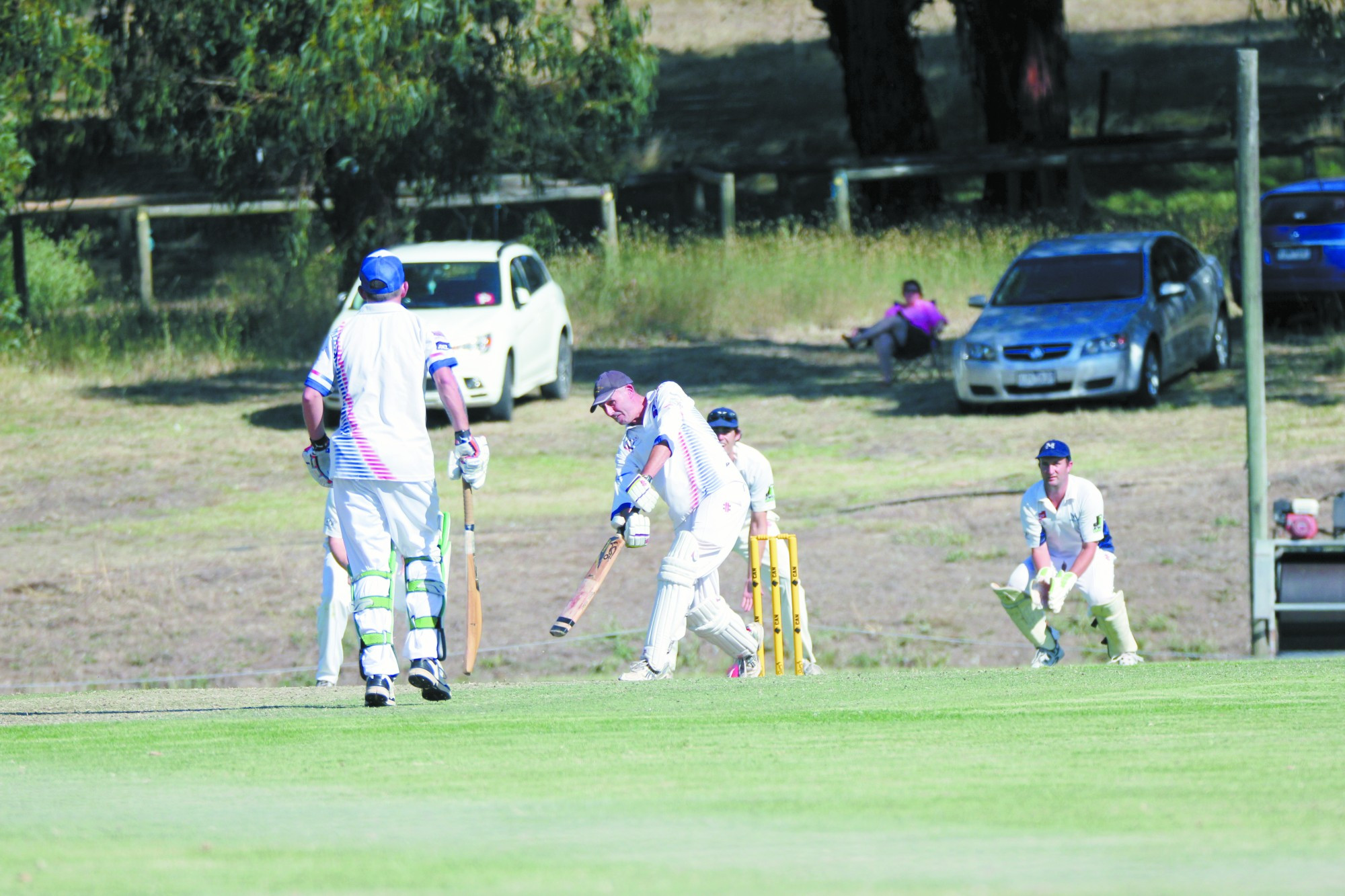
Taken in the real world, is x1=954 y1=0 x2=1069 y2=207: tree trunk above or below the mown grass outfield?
above

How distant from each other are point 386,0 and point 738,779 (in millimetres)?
19018

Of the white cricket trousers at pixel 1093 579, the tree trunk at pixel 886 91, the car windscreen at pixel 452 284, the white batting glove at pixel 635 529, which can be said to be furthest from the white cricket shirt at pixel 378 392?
the tree trunk at pixel 886 91

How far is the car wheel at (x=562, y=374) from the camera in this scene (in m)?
25.2

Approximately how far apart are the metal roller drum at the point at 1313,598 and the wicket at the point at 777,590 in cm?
336

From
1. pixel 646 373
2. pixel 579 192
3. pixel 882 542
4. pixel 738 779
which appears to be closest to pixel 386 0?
pixel 646 373

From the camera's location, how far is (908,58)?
3716 cm

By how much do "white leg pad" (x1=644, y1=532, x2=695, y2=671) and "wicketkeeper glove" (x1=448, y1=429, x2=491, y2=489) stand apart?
6.18 ft

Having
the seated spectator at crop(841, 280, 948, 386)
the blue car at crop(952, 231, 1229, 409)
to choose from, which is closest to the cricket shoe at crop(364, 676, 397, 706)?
the blue car at crop(952, 231, 1229, 409)

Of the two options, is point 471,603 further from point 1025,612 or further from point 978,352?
point 978,352

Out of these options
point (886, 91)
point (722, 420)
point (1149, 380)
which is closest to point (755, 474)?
point (722, 420)

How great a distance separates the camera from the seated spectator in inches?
990

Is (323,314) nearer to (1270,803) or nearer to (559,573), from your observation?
(559,573)

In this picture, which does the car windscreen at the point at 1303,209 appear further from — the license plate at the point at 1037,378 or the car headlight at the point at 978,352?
the car headlight at the point at 978,352

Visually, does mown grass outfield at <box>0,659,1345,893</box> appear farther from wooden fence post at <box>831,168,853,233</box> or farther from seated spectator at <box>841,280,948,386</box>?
wooden fence post at <box>831,168,853,233</box>
